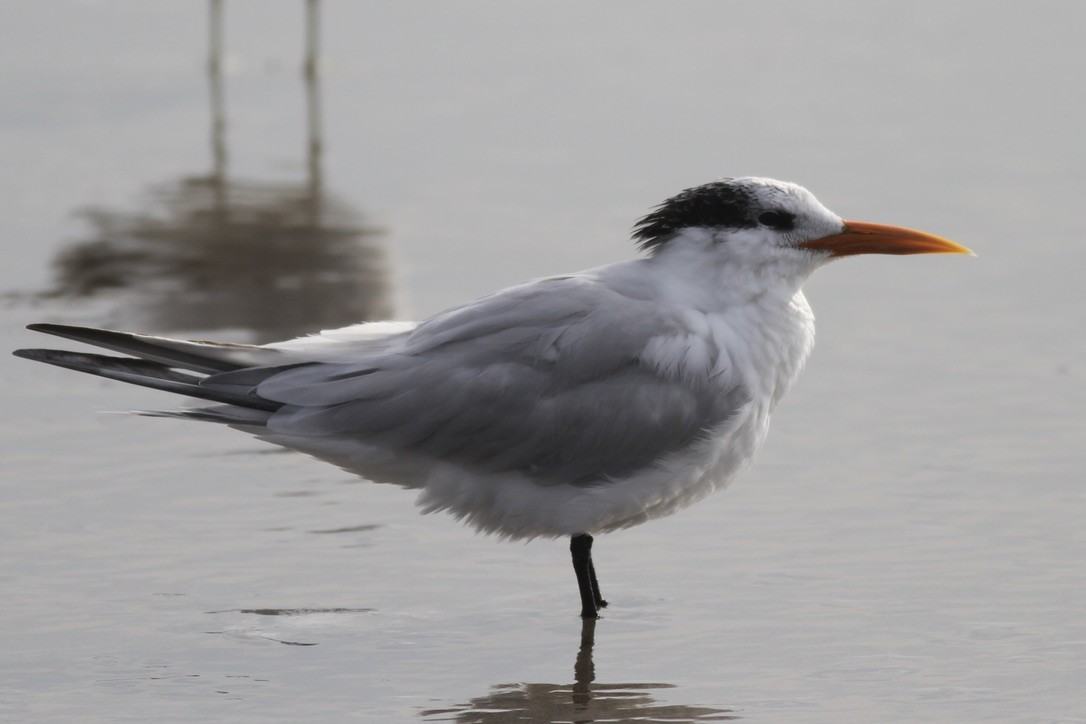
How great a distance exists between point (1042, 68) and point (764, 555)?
6736 mm

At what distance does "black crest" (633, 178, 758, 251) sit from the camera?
484 centimetres

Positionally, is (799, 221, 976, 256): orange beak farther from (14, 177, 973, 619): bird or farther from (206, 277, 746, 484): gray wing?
(206, 277, 746, 484): gray wing

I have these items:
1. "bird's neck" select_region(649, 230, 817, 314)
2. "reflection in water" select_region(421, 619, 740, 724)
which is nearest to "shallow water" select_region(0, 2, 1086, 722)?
"reflection in water" select_region(421, 619, 740, 724)

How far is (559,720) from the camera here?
14.1 feet

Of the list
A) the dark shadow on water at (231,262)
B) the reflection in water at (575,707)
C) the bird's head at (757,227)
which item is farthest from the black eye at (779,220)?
the dark shadow on water at (231,262)

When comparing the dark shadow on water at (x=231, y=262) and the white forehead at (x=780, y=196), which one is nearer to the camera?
the white forehead at (x=780, y=196)

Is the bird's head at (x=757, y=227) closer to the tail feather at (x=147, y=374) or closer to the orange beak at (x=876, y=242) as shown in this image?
the orange beak at (x=876, y=242)

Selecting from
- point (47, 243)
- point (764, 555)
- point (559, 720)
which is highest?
point (47, 243)

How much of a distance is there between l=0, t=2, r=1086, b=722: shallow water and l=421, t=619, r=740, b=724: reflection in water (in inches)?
→ 0.5

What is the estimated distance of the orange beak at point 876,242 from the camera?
4.93 meters

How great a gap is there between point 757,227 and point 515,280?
9.89 ft

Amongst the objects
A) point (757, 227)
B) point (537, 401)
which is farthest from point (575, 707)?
point (757, 227)

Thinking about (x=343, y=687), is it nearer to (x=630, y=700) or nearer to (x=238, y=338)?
(x=630, y=700)

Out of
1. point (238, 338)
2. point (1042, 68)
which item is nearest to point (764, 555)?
point (238, 338)
